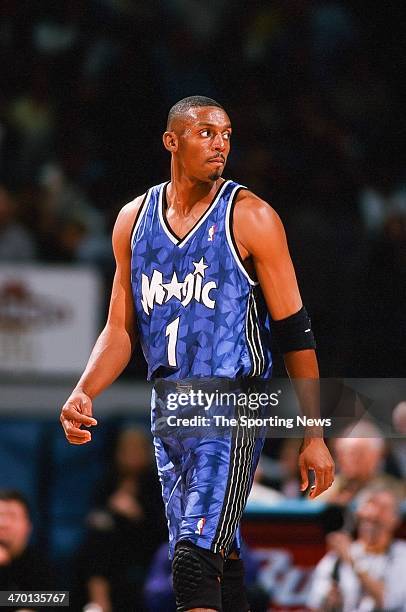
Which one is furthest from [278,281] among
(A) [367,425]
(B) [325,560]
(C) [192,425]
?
(B) [325,560]

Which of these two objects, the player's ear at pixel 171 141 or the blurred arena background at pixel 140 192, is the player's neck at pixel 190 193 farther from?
the blurred arena background at pixel 140 192

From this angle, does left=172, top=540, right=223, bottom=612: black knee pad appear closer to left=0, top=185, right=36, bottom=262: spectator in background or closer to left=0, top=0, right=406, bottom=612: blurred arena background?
left=0, top=0, right=406, bottom=612: blurred arena background

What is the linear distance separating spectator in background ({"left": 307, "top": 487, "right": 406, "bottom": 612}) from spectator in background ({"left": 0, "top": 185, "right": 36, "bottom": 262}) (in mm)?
3097

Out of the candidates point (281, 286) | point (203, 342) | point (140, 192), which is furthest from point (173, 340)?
point (140, 192)

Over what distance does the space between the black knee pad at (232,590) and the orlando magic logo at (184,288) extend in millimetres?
924

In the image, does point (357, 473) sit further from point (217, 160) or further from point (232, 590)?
point (217, 160)

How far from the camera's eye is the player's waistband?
4289 millimetres

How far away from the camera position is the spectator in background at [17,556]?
5.53m

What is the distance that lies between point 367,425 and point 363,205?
13.0 ft

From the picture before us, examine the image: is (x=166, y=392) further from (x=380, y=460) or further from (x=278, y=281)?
(x=380, y=460)

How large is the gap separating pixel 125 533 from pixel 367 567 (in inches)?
50.5

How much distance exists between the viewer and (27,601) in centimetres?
535

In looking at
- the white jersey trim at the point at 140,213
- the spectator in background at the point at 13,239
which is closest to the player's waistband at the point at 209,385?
the white jersey trim at the point at 140,213

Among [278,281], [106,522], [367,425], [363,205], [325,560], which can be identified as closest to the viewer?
[278,281]
